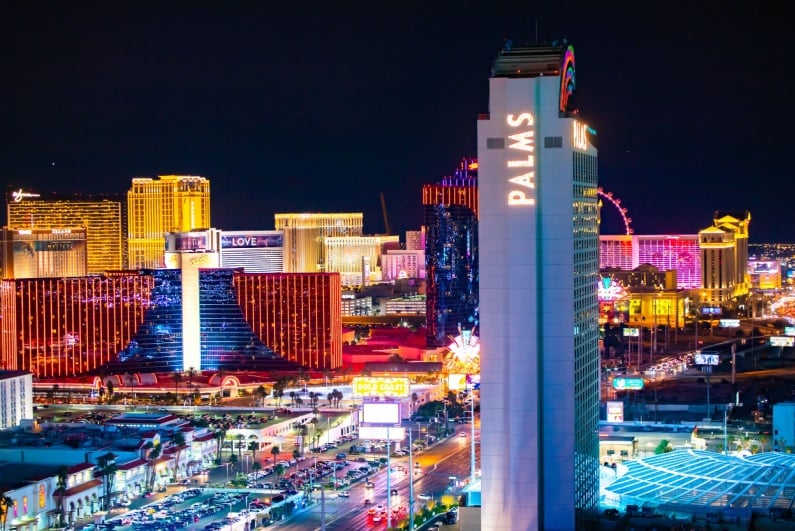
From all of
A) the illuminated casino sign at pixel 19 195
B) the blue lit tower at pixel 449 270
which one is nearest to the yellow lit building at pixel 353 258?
the illuminated casino sign at pixel 19 195

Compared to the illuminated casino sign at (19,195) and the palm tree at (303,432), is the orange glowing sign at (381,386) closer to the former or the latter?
the palm tree at (303,432)

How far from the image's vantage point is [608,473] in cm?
4531

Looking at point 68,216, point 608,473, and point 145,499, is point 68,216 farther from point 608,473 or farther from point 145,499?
point 608,473

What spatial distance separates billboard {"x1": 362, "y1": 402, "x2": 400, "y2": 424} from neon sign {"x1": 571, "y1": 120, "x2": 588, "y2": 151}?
451 inches

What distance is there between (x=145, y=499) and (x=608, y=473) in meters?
19.3

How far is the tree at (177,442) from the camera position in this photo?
59000 mm

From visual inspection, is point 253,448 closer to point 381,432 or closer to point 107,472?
point 107,472

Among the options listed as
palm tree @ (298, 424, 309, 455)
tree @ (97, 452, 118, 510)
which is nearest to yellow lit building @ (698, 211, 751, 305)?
palm tree @ (298, 424, 309, 455)

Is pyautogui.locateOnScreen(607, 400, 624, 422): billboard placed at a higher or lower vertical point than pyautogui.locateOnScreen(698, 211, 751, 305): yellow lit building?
lower

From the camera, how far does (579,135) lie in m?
33.7

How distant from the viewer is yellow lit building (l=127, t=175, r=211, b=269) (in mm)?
144250

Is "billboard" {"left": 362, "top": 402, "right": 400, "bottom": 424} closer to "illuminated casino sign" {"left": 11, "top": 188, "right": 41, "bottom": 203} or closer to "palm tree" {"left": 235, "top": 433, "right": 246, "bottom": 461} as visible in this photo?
"palm tree" {"left": 235, "top": 433, "right": 246, "bottom": 461}

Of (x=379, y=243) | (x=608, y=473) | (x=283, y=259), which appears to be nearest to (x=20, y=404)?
(x=608, y=473)

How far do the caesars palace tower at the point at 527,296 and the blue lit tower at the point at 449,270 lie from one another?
70.5 m
